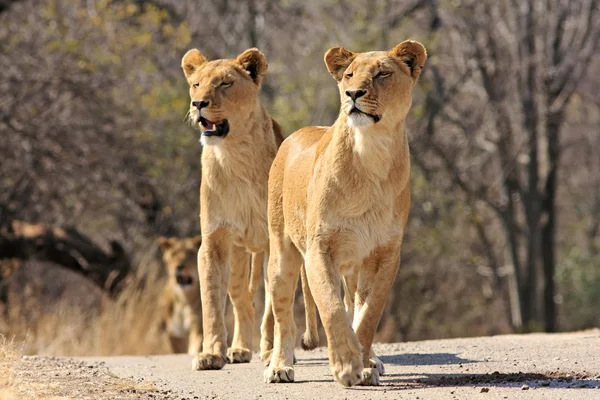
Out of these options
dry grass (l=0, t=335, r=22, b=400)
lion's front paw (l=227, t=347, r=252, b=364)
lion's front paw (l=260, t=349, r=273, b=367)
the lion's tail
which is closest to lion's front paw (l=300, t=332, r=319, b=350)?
the lion's tail

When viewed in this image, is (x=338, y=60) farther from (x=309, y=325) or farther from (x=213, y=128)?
(x=309, y=325)

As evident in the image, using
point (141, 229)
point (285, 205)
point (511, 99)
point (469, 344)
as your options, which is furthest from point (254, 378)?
point (511, 99)

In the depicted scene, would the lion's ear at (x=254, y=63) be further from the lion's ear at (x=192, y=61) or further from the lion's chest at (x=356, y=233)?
the lion's chest at (x=356, y=233)

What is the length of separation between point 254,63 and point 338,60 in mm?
1674

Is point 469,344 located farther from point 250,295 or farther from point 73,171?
point 73,171

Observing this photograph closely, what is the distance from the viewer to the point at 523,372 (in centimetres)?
596

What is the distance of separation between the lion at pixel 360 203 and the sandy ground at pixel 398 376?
25 cm

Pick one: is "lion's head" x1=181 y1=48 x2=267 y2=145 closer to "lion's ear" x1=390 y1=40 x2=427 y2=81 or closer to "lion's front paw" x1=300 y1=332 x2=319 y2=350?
"lion's front paw" x1=300 y1=332 x2=319 y2=350

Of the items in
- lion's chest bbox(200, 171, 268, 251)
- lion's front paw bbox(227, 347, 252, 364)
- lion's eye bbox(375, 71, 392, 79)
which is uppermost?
lion's eye bbox(375, 71, 392, 79)

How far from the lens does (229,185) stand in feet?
23.2

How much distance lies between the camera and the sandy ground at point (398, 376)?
5.32 m

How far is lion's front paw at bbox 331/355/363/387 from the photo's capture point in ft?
17.4

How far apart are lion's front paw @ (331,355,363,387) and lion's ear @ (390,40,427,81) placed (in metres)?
1.48

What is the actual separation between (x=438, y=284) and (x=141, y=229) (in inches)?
177
